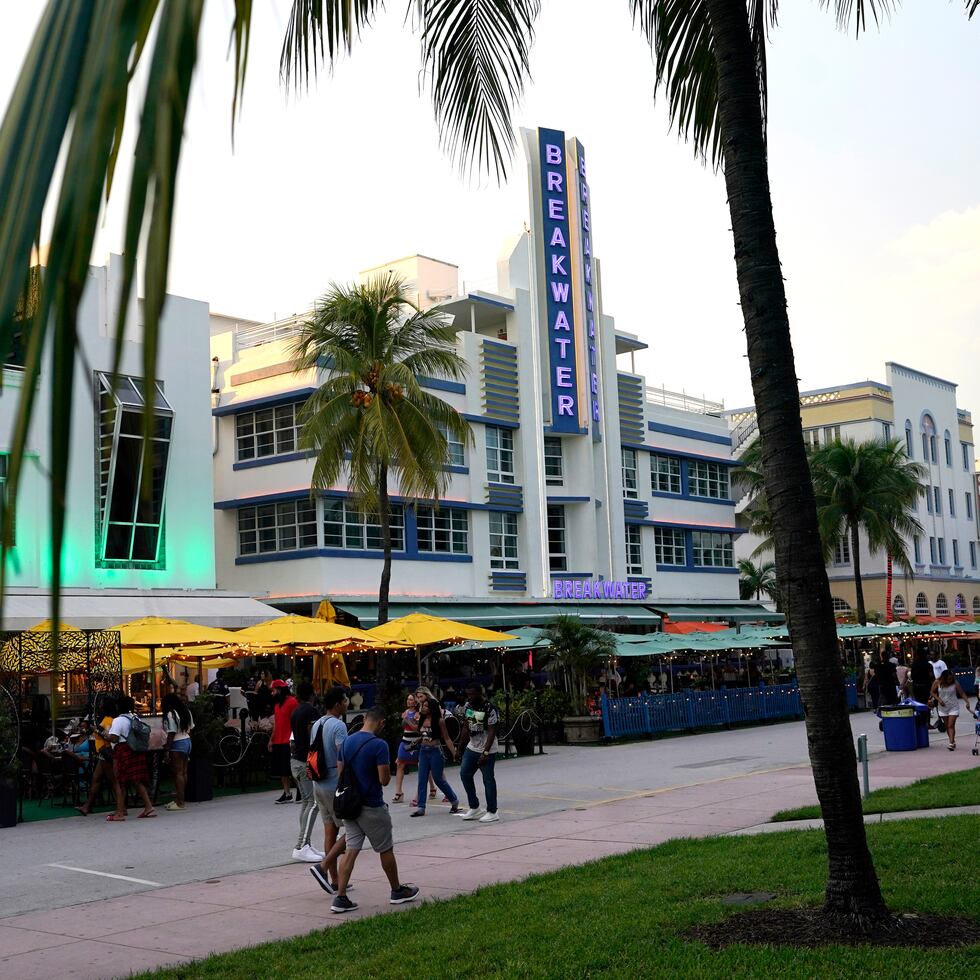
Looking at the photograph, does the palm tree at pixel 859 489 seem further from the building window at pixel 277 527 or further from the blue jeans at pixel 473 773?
the blue jeans at pixel 473 773

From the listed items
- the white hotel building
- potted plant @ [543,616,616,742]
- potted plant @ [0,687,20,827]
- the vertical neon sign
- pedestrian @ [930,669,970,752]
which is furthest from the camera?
the vertical neon sign

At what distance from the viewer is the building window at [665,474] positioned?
51.5 meters

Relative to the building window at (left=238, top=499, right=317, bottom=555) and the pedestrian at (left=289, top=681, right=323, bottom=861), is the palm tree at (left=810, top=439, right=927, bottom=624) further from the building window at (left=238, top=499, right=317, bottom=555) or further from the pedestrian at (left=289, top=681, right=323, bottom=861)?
the pedestrian at (left=289, top=681, right=323, bottom=861)

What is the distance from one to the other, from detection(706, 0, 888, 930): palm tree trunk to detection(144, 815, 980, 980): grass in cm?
67

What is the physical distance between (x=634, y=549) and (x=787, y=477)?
42.2 meters

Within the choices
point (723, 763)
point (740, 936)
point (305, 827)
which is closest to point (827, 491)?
point (723, 763)

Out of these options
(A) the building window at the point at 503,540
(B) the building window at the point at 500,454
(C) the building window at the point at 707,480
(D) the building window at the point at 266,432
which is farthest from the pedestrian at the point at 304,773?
(C) the building window at the point at 707,480

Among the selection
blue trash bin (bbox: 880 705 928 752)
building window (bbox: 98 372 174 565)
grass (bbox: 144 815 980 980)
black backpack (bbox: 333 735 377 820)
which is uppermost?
building window (bbox: 98 372 174 565)

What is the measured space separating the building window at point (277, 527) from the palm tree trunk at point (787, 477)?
29941mm

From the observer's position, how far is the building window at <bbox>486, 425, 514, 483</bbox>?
43812 millimetres

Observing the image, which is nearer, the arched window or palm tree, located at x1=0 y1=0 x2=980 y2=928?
palm tree, located at x1=0 y1=0 x2=980 y2=928

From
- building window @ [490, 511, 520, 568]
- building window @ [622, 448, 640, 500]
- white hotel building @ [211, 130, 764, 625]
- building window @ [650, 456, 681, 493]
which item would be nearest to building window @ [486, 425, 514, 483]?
white hotel building @ [211, 130, 764, 625]

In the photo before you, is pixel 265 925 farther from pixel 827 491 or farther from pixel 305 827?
pixel 827 491

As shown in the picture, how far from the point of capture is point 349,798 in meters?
9.88
